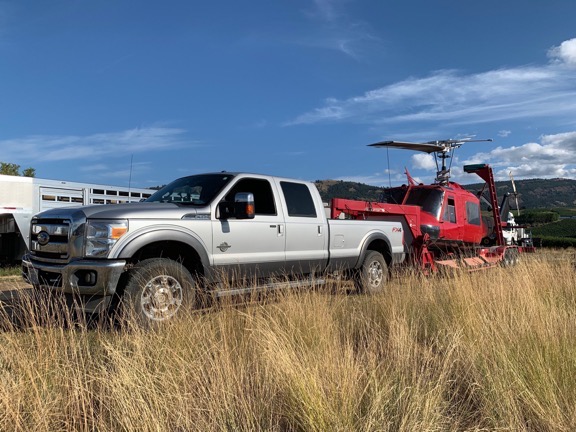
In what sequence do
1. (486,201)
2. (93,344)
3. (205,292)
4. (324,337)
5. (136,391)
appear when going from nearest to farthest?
(136,391) < (324,337) < (93,344) < (205,292) < (486,201)

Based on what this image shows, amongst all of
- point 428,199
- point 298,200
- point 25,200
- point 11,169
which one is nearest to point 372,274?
point 298,200

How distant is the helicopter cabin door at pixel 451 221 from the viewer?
1266 cm

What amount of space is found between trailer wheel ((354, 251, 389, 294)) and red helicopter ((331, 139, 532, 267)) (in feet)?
5.42

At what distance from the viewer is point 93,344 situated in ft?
15.6

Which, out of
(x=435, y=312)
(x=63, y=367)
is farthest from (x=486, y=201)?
(x=63, y=367)

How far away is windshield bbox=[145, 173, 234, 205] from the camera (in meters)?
6.68

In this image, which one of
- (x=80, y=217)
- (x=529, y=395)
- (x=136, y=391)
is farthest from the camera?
(x=80, y=217)

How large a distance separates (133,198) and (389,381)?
1147 centimetres

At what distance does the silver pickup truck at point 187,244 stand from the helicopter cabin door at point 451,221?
5154mm

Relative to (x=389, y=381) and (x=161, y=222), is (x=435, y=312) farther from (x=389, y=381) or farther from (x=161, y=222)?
(x=161, y=222)

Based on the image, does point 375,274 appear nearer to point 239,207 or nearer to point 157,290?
point 239,207

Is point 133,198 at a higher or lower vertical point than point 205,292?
higher

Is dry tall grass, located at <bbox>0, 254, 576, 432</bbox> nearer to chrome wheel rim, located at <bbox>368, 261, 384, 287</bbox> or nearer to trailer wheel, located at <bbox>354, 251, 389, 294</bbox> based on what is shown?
trailer wheel, located at <bbox>354, 251, 389, 294</bbox>

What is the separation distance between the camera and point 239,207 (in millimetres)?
6297
